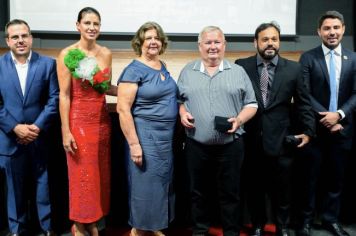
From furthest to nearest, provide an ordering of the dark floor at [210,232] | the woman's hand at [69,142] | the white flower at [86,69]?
the dark floor at [210,232] < the woman's hand at [69,142] < the white flower at [86,69]

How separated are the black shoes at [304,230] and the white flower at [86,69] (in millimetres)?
1691

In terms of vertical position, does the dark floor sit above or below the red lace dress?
below

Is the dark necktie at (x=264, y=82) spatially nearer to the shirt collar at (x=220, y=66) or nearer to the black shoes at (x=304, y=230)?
the shirt collar at (x=220, y=66)

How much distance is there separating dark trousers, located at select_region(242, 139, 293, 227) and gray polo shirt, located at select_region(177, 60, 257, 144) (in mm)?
307

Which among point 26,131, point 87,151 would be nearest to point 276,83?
point 87,151

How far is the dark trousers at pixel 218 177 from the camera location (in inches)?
100

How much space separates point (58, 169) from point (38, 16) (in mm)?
2492

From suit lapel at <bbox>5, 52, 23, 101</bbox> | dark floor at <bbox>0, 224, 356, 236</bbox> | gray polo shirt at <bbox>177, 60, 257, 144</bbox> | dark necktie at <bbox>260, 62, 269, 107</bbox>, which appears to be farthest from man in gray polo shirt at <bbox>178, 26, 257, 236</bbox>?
suit lapel at <bbox>5, 52, 23, 101</bbox>

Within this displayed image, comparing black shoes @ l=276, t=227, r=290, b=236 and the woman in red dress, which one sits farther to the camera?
black shoes @ l=276, t=227, r=290, b=236

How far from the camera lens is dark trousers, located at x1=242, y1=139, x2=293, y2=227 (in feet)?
8.69

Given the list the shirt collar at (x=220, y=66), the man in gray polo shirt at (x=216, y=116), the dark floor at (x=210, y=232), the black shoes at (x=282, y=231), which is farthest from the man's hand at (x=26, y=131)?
the black shoes at (x=282, y=231)

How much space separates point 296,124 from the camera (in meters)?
2.76

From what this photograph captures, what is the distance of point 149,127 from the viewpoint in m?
2.51

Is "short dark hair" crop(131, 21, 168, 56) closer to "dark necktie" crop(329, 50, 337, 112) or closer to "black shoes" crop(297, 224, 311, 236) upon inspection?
"dark necktie" crop(329, 50, 337, 112)
